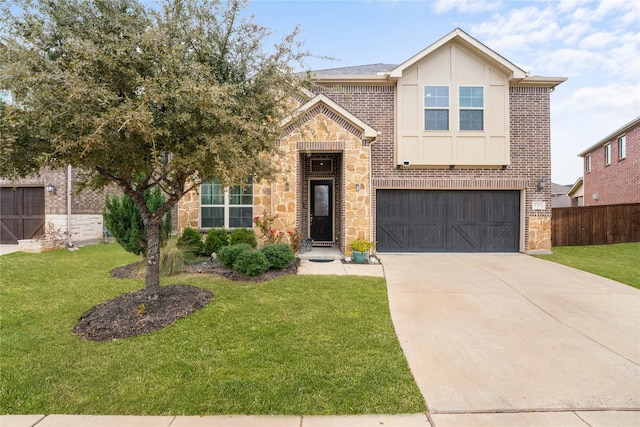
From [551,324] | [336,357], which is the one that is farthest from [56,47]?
[551,324]

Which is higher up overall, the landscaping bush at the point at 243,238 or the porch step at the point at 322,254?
the landscaping bush at the point at 243,238

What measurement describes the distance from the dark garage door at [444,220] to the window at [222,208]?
4338 millimetres

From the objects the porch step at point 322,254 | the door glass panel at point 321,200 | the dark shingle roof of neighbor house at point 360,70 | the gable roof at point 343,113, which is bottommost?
the porch step at point 322,254

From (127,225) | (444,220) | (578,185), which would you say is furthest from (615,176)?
(127,225)

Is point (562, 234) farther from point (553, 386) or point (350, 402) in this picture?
point (350, 402)

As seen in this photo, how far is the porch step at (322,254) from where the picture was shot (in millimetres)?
8750

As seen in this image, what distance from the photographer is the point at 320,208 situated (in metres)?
11.0

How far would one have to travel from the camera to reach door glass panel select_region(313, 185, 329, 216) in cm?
1098

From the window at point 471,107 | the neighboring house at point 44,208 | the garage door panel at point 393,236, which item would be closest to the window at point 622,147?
the window at point 471,107

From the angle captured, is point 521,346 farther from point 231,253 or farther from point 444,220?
point 444,220

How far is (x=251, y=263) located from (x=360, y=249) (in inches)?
124

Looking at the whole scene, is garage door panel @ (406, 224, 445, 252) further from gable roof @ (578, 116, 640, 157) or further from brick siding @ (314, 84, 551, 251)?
gable roof @ (578, 116, 640, 157)

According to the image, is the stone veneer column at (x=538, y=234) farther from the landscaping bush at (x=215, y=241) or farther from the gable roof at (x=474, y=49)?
the landscaping bush at (x=215, y=241)

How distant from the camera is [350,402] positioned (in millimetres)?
2650
